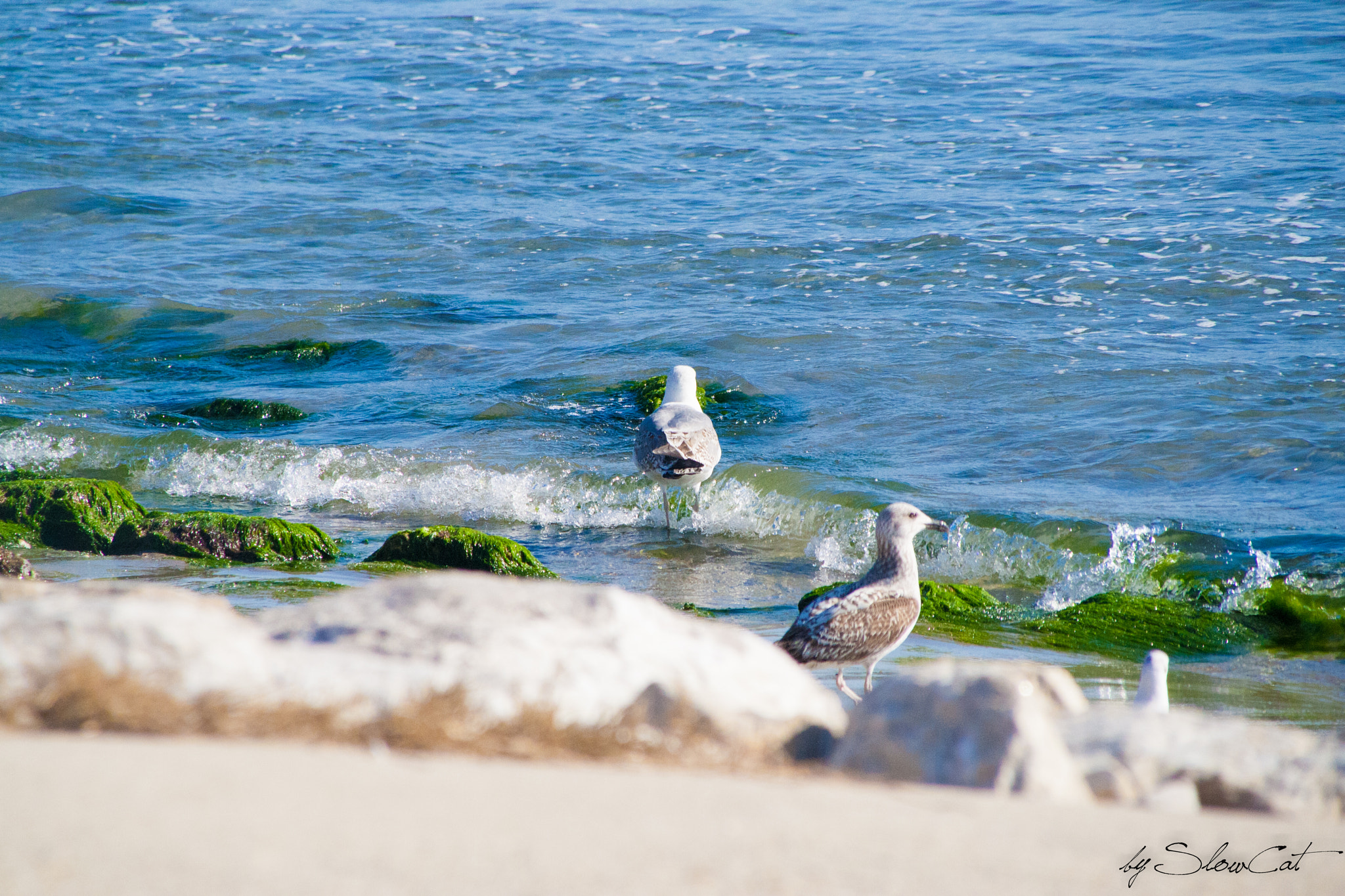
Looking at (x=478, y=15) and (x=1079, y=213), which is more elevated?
(x=478, y=15)

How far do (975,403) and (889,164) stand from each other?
6909 millimetres

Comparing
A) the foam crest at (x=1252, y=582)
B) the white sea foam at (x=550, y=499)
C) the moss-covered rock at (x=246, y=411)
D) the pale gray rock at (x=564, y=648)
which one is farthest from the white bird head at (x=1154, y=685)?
the moss-covered rock at (x=246, y=411)

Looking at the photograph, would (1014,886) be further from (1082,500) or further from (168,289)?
(168,289)

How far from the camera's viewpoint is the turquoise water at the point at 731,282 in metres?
8.84

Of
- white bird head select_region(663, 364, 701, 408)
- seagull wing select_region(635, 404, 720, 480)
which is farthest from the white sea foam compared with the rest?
white bird head select_region(663, 364, 701, 408)

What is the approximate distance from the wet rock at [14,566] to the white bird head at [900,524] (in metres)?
4.65

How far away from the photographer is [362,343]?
13.4m

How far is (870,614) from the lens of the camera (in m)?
5.69

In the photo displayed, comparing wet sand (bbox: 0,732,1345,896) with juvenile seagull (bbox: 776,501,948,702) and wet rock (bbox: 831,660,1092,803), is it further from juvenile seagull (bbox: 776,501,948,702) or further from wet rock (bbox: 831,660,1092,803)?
juvenile seagull (bbox: 776,501,948,702)

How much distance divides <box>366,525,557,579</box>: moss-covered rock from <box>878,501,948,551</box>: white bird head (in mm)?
2338

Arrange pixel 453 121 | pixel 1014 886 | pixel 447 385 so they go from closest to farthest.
Result: pixel 1014 886
pixel 447 385
pixel 453 121

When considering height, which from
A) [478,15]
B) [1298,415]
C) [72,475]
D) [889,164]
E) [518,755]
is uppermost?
[478,15]

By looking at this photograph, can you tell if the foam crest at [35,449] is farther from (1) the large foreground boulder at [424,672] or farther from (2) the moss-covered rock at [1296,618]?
(2) the moss-covered rock at [1296,618]

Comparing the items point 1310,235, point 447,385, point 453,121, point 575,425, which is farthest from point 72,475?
point 1310,235
